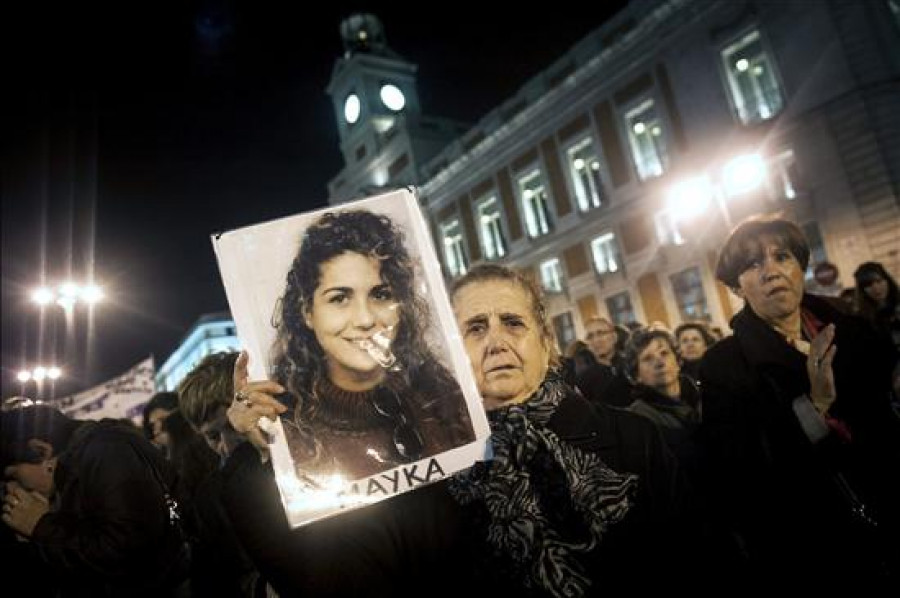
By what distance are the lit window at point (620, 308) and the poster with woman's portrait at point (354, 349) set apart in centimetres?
2123

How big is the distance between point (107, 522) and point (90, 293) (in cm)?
1023

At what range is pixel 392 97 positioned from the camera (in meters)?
36.1

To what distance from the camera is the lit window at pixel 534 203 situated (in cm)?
2591

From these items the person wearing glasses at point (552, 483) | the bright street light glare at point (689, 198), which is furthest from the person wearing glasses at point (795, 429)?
the bright street light glare at point (689, 198)

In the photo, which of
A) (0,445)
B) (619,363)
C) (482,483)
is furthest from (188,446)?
(619,363)

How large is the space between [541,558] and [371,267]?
0.95m

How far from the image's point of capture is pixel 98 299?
11641mm

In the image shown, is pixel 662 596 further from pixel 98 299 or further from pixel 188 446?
pixel 98 299

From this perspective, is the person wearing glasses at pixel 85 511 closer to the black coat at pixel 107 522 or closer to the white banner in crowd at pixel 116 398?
the black coat at pixel 107 522

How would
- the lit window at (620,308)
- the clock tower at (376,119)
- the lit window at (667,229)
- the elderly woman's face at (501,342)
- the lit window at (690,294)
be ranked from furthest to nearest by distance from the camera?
1. the clock tower at (376,119)
2. the lit window at (620,308)
3. the lit window at (667,229)
4. the lit window at (690,294)
5. the elderly woman's face at (501,342)

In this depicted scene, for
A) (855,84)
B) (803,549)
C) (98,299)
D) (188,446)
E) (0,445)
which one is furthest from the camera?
(855,84)

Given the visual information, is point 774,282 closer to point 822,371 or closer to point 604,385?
point 822,371

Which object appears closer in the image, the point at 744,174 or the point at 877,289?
the point at 877,289

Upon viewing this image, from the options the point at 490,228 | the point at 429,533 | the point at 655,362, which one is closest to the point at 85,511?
the point at 429,533
